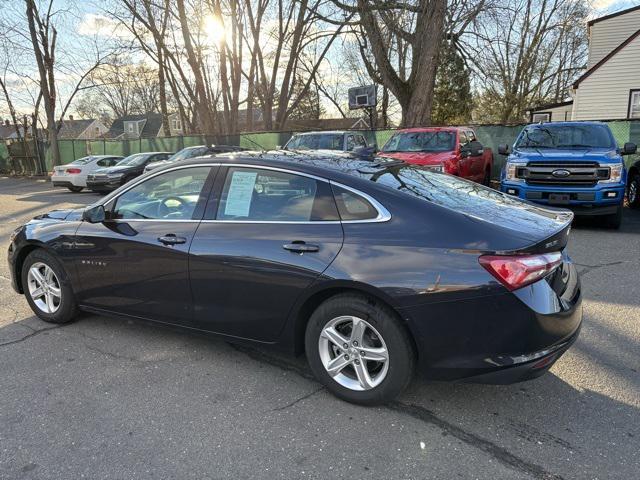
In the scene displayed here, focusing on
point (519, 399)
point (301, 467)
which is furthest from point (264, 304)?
point (519, 399)

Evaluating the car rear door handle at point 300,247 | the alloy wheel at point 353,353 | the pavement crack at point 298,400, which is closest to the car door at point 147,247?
the car rear door handle at point 300,247

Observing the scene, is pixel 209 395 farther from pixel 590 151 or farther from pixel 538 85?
pixel 538 85

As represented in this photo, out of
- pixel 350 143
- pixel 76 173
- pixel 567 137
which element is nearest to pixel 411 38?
pixel 350 143

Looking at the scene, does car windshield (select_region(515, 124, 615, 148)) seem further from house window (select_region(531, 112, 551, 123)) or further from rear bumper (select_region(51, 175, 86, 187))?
house window (select_region(531, 112, 551, 123))

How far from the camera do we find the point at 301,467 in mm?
2520

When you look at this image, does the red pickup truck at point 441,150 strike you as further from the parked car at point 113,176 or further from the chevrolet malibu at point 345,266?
the parked car at point 113,176

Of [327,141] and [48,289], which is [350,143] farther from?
[48,289]

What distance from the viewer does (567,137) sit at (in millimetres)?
9070

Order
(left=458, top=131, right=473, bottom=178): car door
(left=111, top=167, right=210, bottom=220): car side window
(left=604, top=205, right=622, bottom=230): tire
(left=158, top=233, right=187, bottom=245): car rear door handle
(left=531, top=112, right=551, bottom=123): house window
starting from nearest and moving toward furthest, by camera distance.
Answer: (left=158, top=233, right=187, bottom=245): car rear door handle → (left=111, top=167, right=210, bottom=220): car side window → (left=604, top=205, right=622, bottom=230): tire → (left=458, top=131, right=473, bottom=178): car door → (left=531, top=112, right=551, bottom=123): house window

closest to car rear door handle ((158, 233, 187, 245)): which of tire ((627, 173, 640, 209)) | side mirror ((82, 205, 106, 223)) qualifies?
side mirror ((82, 205, 106, 223))

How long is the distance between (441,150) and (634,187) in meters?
4.17

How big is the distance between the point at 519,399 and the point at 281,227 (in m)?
1.87

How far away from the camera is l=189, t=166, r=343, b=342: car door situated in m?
3.06

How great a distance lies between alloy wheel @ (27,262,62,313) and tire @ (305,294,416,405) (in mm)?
2598
